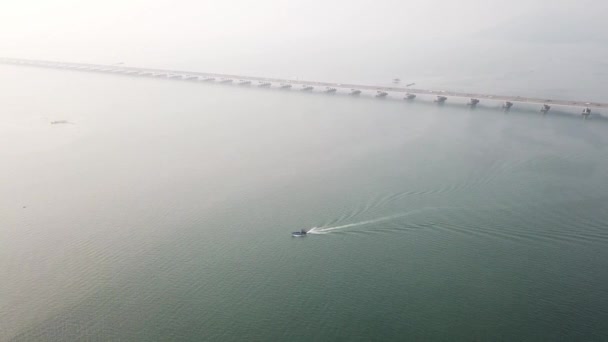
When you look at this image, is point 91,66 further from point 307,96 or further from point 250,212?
point 250,212

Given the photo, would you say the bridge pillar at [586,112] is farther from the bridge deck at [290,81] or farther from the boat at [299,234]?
the boat at [299,234]

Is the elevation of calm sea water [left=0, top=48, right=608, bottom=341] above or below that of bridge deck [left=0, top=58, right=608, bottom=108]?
below

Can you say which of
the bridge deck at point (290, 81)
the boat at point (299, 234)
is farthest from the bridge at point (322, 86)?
the boat at point (299, 234)

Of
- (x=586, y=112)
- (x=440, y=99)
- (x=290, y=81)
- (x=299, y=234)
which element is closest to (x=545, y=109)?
(x=586, y=112)

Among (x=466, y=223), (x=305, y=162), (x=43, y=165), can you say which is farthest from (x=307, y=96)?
(x=466, y=223)

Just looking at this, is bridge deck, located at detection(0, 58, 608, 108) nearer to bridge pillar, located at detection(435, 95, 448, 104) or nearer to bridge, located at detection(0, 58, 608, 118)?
bridge, located at detection(0, 58, 608, 118)

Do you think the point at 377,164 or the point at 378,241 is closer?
the point at 378,241

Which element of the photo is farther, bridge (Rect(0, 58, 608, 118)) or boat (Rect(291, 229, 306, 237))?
bridge (Rect(0, 58, 608, 118))

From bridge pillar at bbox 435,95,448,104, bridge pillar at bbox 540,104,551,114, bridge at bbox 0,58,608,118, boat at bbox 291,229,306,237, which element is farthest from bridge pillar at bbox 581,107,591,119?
boat at bbox 291,229,306,237
